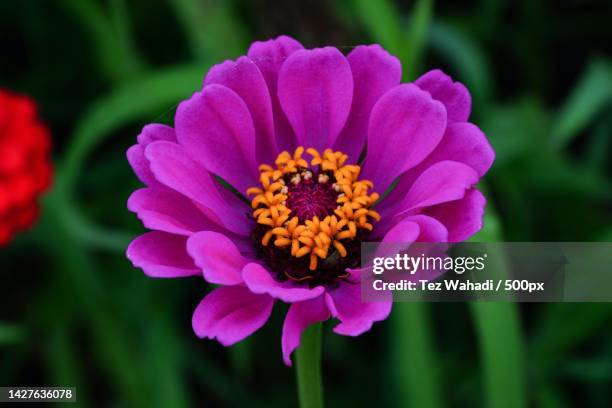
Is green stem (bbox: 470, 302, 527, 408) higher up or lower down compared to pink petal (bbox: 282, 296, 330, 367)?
higher up

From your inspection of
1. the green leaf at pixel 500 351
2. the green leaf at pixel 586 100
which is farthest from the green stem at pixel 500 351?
the green leaf at pixel 586 100

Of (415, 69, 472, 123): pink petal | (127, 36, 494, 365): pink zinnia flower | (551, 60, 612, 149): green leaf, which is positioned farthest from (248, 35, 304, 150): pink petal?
(551, 60, 612, 149): green leaf

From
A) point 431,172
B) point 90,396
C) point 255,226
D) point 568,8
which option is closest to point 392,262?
point 431,172

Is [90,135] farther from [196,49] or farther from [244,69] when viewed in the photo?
[244,69]

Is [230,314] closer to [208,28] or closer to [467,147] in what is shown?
[467,147]

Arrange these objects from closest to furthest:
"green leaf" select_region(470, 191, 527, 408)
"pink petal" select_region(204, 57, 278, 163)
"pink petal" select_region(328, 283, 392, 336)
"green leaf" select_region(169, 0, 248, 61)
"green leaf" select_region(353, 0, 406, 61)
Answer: "pink petal" select_region(328, 283, 392, 336), "pink petal" select_region(204, 57, 278, 163), "green leaf" select_region(470, 191, 527, 408), "green leaf" select_region(353, 0, 406, 61), "green leaf" select_region(169, 0, 248, 61)

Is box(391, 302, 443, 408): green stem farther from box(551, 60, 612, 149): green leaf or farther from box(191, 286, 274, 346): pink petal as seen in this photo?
box(191, 286, 274, 346): pink petal
